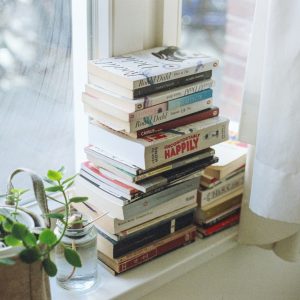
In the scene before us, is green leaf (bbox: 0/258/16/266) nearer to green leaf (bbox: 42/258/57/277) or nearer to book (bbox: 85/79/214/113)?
green leaf (bbox: 42/258/57/277)

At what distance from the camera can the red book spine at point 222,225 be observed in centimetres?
137

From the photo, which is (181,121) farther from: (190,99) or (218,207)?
(218,207)

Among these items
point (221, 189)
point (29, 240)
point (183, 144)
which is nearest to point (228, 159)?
point (221, 189)

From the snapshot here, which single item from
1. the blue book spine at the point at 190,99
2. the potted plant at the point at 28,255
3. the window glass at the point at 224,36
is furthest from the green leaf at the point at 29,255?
the window glass at the point at 224,36

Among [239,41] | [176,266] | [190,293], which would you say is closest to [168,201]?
[176,266]

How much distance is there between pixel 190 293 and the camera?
136 cm

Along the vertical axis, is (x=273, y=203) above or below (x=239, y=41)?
below

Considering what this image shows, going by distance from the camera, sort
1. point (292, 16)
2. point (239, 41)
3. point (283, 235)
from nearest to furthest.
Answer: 1. point (292, 16)
2. point (283, 235)
3. point (239, 41)

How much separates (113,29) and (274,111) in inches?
13.7

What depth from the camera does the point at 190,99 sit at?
120cm

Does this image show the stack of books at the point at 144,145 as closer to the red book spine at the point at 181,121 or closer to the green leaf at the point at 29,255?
the red book spine at the point at 181,121

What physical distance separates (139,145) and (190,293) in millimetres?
410

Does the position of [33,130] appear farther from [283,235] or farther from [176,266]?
[283,235]

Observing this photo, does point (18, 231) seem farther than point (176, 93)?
No
